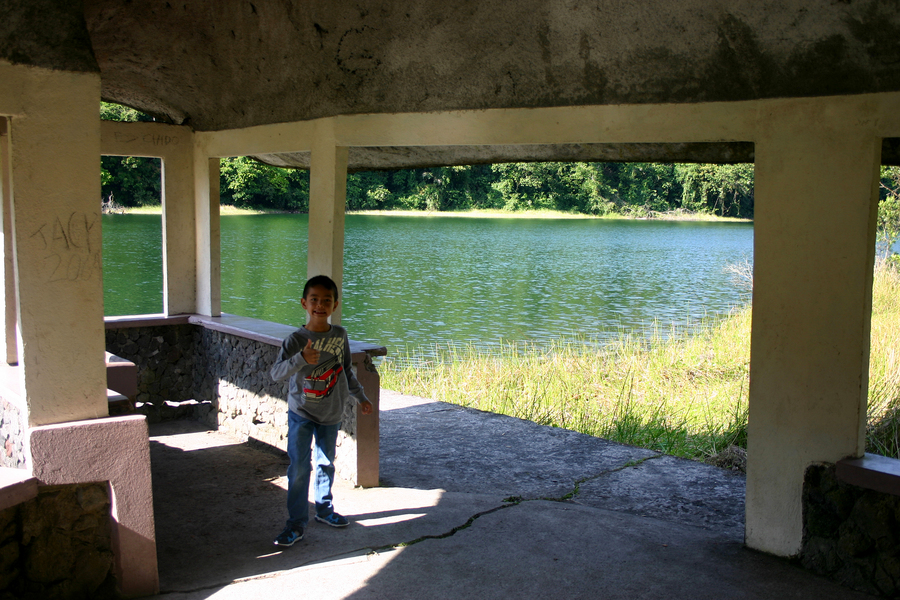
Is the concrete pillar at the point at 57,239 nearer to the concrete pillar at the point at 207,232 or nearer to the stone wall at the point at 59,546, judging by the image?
the stone wall at the point at 59,546

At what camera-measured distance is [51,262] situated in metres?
3.41

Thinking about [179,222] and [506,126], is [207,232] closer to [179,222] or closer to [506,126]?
[179,222]

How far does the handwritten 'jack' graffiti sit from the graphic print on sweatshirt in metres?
1.23

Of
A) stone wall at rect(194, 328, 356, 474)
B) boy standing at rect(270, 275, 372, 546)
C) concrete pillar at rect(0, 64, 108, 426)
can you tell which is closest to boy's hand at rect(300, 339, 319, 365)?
boy standing at rect(270, 275, 372, 546)

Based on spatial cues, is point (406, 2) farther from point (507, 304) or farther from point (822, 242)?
point (507, 304)

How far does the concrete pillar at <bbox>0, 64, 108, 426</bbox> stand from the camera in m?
3.33

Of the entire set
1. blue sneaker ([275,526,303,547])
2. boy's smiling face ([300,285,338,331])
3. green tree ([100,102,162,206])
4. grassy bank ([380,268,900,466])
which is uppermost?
green tree ([100,102,162,206])

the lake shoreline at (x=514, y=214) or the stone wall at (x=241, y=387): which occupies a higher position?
the lake shoreline at (x=514, y=214)

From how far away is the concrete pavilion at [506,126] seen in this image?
11.2ft

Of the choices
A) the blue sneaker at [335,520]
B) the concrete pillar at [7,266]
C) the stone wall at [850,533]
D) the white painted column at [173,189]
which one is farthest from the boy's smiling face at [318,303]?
the white painted column at [173,189]

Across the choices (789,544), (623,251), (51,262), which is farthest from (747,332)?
(623,251)

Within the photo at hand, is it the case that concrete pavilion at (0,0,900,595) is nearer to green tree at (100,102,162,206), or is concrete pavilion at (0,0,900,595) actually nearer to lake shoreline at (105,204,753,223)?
green tree at (100,102,162,206)

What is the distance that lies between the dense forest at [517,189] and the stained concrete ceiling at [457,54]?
41.9m

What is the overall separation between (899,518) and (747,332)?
29.0 ft
